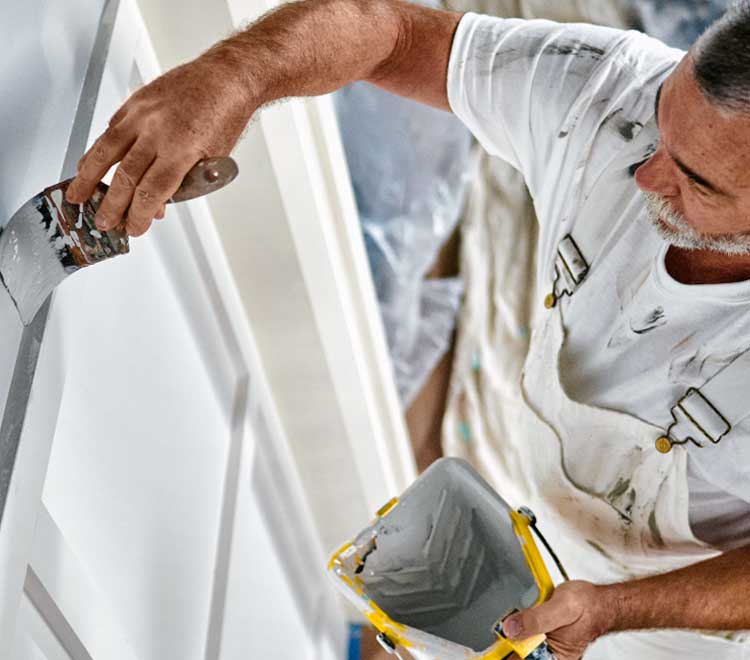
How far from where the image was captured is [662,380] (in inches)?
36.2

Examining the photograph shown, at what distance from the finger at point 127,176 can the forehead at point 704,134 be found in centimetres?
41

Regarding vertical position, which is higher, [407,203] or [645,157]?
[645,157]

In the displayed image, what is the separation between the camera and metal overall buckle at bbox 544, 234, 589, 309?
3.18ft

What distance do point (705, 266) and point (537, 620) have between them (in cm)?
36

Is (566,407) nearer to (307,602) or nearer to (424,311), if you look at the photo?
(307,602)

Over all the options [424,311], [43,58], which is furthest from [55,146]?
[424,311]

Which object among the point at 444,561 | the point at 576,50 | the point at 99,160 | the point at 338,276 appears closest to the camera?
the point at 99,160

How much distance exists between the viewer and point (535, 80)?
0.99 metres

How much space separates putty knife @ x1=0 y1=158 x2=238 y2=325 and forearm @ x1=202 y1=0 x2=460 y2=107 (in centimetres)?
15

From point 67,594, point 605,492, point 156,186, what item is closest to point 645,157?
point 605,492

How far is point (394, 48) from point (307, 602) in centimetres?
100

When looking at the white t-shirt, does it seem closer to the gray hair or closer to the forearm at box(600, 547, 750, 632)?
the forearm at box(600, 547, 750, 632)

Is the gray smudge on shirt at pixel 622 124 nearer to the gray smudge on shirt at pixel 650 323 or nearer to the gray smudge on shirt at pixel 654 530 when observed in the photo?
Result: the gray smudge on shirt at pixel 650 323

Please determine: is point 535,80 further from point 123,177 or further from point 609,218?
point 123,177
